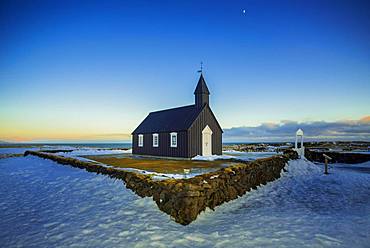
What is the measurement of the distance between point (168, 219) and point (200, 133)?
563 inches

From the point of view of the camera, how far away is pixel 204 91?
886 inches

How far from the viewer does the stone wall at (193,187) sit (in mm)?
7340

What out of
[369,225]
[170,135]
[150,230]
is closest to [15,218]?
[150,230]

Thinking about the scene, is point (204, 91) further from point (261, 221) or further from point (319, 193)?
point (261, 221)

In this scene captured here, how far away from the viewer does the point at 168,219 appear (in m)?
7.33

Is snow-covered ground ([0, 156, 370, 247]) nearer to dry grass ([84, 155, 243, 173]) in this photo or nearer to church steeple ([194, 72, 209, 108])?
dry grass ([84, 155, 243, 173])

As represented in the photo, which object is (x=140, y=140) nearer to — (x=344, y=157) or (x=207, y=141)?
(x=207, y=141)

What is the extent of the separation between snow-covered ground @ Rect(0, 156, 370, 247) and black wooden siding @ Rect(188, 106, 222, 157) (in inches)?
368

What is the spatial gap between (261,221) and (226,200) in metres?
2.16

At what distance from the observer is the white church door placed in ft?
70.8

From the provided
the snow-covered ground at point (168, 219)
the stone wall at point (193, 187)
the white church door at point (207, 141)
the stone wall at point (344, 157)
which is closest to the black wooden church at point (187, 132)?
the white church door at point (207, 141)

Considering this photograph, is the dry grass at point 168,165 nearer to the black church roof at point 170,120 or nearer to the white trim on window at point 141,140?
the black church roof at point 170,120

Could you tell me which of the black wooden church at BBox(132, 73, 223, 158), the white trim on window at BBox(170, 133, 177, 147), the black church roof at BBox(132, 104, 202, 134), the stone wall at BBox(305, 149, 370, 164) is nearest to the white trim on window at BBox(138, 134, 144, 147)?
the black wooden church at BBox(132, 73, 223, 158)

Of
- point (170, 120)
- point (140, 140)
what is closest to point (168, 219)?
point (170, 120)
